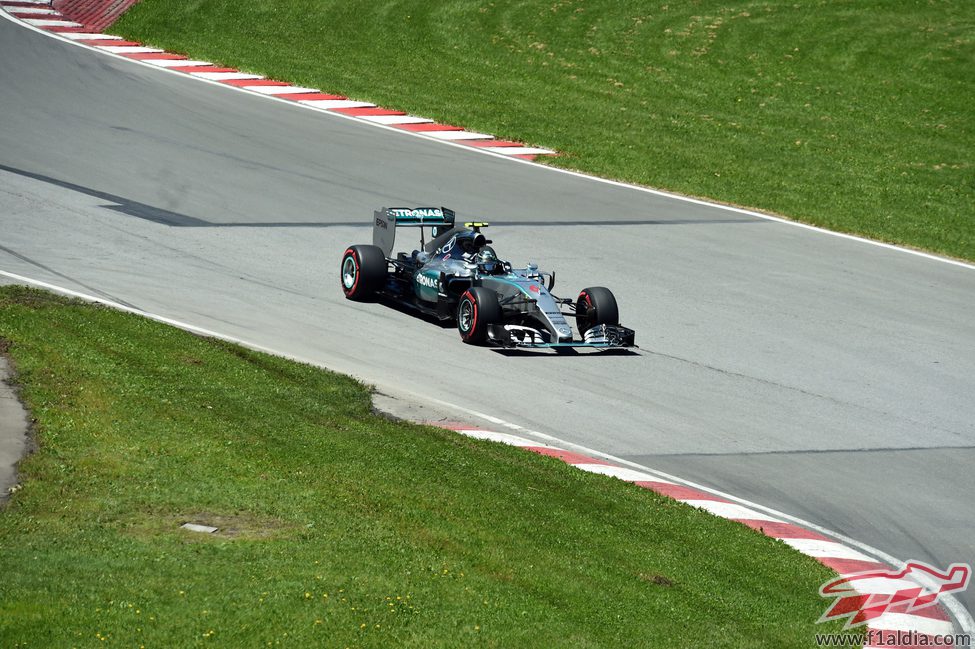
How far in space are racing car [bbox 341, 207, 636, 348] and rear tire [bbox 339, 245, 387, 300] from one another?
0.05 feet

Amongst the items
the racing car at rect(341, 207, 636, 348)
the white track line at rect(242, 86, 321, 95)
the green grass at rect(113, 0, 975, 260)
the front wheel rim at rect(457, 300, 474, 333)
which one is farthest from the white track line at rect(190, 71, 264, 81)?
the front wheel rim at rect(457, 300, 474, 333)

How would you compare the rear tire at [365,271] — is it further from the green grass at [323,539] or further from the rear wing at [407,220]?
the green grass at [323,539]

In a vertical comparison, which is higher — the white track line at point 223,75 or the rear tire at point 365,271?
the white track line at point 223,75

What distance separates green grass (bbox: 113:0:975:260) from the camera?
96.9 ft

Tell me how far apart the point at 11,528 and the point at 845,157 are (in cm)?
2552

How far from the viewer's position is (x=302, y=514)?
32.6ft

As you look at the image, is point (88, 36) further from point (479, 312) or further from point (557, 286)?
point (479, 312)

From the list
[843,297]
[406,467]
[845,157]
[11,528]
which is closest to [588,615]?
[406,467]

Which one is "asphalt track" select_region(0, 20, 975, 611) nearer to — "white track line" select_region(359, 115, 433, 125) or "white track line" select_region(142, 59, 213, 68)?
"white track line" select_region(359, 115, 433, 125)

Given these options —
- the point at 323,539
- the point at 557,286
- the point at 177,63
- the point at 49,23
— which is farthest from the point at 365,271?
the point at 49,23

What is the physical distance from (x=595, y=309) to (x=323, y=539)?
30.1 ft

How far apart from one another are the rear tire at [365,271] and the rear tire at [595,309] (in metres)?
3.06

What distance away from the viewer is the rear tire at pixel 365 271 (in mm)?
19234

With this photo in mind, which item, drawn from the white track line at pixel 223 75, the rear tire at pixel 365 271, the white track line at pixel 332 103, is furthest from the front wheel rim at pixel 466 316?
the white track line at pixel 223 75
